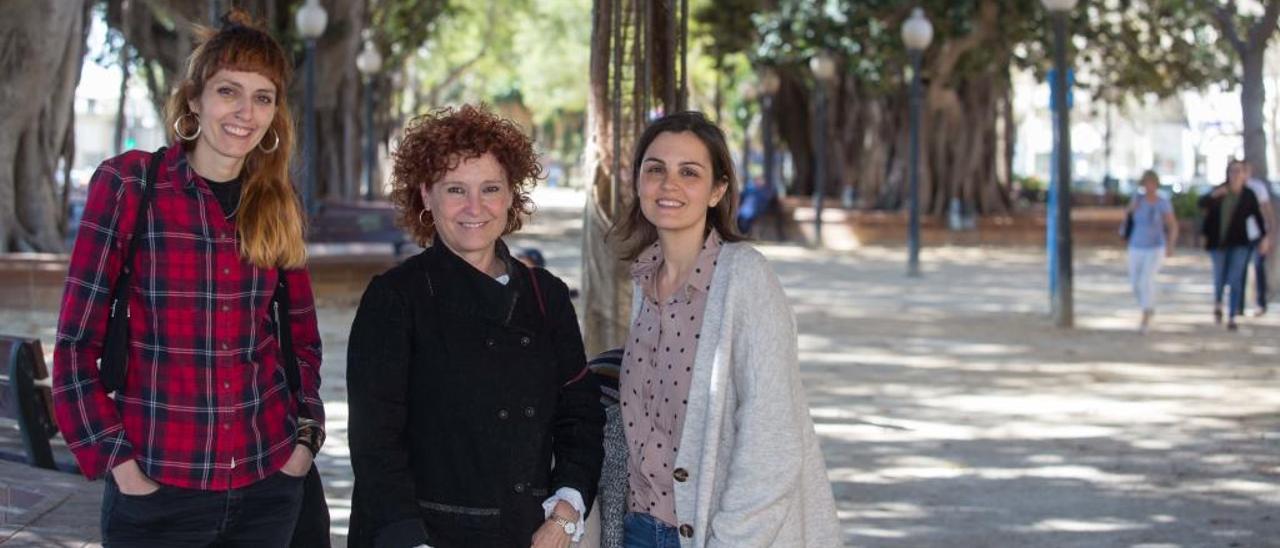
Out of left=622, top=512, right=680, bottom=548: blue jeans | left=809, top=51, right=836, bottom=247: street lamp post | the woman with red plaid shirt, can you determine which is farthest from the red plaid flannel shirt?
left=809, top=51, right=836, bottom=247: street lamp post

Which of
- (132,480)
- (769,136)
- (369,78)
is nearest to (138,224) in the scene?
(132,480)

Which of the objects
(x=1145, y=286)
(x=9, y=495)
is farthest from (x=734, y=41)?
(x=9, y=495)

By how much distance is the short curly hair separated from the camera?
3705 millimetres

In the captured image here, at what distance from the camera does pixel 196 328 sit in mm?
3521

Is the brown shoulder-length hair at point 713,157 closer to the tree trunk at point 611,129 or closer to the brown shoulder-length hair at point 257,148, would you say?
the brown shoulder-length hair at point 257,148

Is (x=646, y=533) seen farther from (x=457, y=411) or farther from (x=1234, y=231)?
(x=1234, y=231)

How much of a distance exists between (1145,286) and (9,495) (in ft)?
36.5

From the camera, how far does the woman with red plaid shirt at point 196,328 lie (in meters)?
3.47

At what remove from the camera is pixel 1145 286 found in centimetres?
1565

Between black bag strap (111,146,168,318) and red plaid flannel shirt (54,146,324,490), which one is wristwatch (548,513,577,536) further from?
black bag strap (111,146,168,318)

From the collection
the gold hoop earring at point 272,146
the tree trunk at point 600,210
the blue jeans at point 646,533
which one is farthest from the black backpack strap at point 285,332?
the tree trunk at point 600,210

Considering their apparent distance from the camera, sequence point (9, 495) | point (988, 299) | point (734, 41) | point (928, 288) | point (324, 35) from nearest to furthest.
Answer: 1. point (9, 495)
2. point (988, 299)
3. point (928, 288)
4. point (324, 35)
5. point (734, 41)

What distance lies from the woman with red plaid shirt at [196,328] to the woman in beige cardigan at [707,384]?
72 centimetres

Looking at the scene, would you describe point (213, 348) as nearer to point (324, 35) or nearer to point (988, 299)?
point (988, 299)
